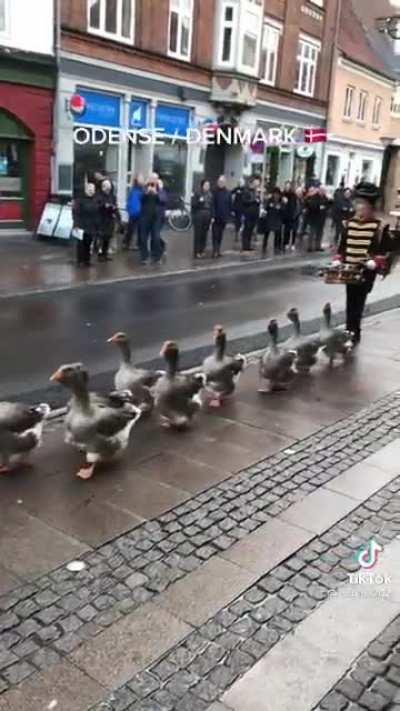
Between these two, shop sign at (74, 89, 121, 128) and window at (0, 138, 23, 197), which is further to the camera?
shop sign at (74, 89, 121, 128)

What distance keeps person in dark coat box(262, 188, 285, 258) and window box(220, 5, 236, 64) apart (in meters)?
7.27

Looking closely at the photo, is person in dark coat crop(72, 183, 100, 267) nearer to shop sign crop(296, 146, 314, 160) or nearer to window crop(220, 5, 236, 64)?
window crop(220, 5, 236, 64)

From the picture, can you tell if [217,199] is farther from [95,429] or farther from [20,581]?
[20,581]

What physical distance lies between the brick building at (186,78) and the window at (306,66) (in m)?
0.04

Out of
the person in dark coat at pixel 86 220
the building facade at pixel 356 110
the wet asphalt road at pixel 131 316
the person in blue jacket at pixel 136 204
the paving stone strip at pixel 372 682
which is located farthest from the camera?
the building facade at pixel 356 110

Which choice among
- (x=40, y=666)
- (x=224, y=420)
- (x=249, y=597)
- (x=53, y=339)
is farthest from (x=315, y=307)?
(x=40, y=666)

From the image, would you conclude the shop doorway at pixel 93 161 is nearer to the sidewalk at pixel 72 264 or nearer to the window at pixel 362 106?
the sidewalk at pixel 72 264

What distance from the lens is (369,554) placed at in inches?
168

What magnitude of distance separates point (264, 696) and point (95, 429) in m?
2.37

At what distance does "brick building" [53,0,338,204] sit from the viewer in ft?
64.1

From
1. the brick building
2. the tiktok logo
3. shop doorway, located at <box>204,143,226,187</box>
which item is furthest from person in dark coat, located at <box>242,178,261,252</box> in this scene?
the tiktok logo

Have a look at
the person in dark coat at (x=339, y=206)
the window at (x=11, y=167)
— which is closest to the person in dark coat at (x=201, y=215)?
the window at (x=11, y=167)

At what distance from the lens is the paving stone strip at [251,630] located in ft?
10.0

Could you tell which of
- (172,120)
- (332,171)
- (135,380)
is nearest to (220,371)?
(135,380)
